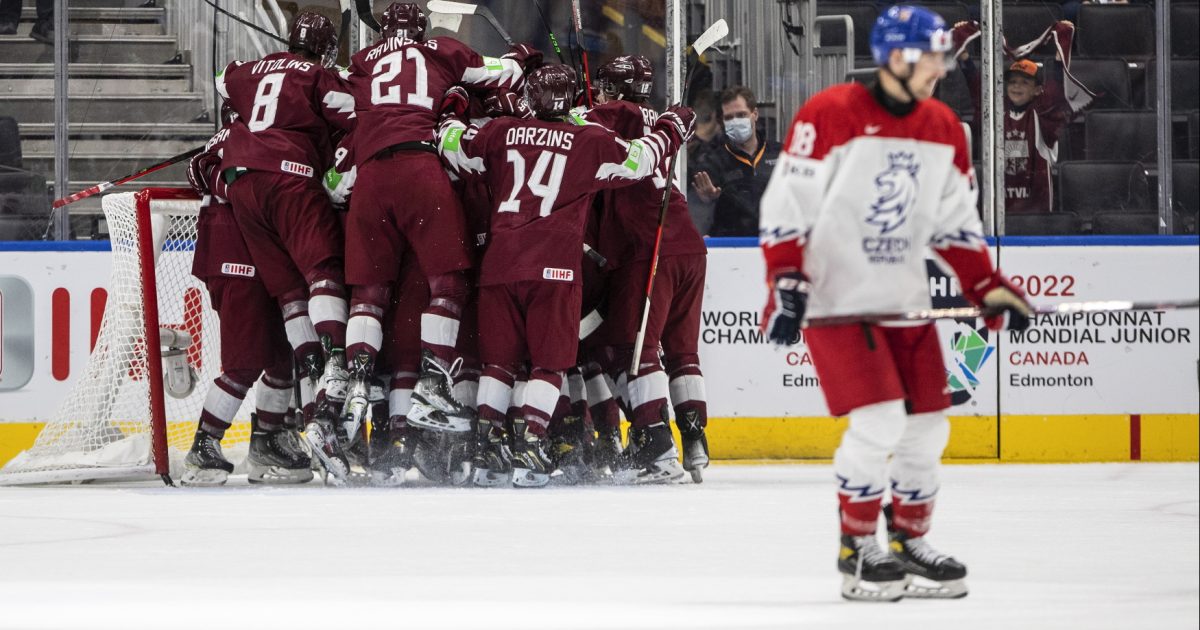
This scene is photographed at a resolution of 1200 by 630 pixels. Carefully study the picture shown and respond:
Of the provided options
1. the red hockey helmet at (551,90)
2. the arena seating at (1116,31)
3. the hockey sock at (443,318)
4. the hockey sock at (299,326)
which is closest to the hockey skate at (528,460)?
the hockey sock at (443,318)

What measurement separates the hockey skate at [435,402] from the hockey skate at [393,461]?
0.18 m

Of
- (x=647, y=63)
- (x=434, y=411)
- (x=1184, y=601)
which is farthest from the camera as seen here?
(x=647, y=63)

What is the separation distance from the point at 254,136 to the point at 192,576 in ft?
8.90

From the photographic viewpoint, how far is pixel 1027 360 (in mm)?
6797

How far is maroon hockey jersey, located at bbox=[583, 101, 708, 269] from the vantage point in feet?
19.6

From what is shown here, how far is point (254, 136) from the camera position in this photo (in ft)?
19.3

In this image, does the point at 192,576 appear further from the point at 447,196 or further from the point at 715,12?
the point at 715,12

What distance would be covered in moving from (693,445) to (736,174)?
1518 mm

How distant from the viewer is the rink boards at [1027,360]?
6758 millimetres

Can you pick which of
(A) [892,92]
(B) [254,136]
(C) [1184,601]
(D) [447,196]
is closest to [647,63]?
(D) [447,196]

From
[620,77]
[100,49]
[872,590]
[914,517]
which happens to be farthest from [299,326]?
[872,590]

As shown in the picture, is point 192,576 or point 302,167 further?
point 302,167

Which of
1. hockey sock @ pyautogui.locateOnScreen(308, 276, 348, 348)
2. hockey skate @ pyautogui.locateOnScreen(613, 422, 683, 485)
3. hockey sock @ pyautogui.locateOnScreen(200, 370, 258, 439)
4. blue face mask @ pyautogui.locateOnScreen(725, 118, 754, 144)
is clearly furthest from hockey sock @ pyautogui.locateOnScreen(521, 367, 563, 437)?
blue face mask @ pyautogui.locateOnScreen(725, 118, 754, 144)

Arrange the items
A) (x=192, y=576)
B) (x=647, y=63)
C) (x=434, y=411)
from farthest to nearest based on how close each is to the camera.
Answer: (x=647, y=63) < (x=434, y=411) < (x=192, y=576)
